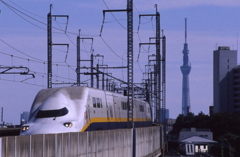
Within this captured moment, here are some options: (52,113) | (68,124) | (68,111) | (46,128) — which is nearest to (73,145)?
(46,128)

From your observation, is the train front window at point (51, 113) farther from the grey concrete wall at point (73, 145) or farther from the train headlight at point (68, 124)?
the grey concrete wall at point (73, 145)

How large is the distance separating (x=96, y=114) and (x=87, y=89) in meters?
2.29

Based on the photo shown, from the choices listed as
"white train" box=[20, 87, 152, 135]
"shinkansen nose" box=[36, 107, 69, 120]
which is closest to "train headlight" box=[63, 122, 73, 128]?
"white train" box=[20, 87, 152, 135]

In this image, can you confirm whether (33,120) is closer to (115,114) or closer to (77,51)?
(115,114)

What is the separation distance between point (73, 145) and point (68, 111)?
14.7 meters

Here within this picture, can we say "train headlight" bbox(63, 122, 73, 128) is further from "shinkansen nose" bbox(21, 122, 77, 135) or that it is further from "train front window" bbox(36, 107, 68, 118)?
"train front window" bbox(36, 107, 68, 118)

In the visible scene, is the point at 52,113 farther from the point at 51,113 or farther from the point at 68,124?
the point at 68,124

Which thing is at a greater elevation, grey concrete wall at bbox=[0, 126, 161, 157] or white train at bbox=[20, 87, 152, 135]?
white train at bbox=[20, 87, 152, 135]

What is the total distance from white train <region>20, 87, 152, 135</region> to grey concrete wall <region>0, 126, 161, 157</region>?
2715mm

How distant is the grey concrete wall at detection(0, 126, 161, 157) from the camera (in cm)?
2014

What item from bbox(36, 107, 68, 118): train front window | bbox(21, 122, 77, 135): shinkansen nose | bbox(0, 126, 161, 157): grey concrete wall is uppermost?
bbox(36, 107, 68, 118): train front window

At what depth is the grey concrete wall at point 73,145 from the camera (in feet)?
66.1

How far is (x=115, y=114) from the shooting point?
55.5 meters

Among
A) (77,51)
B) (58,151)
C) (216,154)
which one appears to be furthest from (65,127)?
(216,154)
